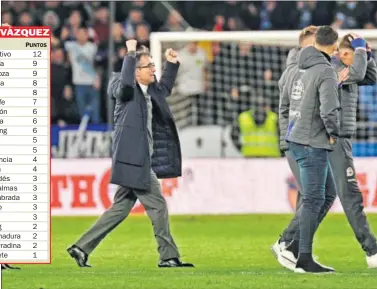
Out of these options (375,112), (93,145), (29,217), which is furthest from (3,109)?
(375,112)

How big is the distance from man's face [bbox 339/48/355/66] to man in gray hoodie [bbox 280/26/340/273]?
1604mm

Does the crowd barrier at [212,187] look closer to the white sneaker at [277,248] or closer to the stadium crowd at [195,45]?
the stadium crowd at [195,45]

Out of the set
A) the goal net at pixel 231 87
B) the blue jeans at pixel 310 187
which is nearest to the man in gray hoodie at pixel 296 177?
the blue jeans at pixel 310 187

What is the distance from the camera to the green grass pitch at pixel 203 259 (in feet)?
41.3

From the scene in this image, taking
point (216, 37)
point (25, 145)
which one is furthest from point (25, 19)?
point (25, 145)

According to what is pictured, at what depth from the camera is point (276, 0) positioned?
90.1 feet

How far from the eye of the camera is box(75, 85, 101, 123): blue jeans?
2647 centimetres

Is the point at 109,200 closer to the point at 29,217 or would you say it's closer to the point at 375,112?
the point at 375,112

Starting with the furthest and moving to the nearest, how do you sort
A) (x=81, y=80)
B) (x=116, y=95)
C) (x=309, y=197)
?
(x=81, y=80) → (x=116, y=95) → (x=309, y=197)

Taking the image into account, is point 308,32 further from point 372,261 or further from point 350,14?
point 350,14

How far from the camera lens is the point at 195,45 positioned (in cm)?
2592

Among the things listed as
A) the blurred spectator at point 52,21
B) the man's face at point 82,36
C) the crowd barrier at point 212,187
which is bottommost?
the crowd barrier at point 212,187

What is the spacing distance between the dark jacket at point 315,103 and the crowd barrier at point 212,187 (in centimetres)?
850

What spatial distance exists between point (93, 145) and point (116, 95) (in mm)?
10619
